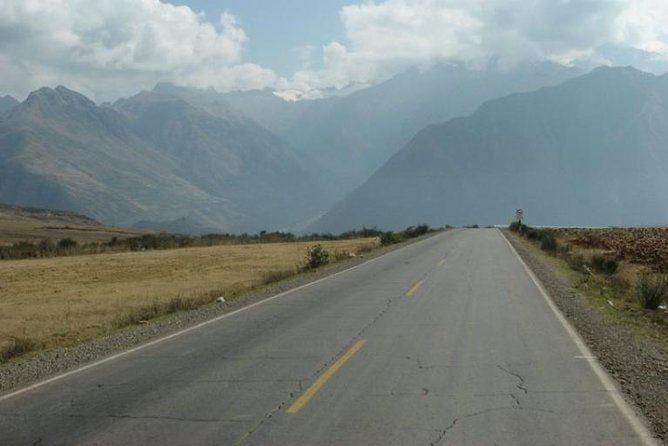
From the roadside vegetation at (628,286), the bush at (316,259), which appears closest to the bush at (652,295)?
the roadside vegetation at (628,286)

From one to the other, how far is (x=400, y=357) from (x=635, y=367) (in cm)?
302

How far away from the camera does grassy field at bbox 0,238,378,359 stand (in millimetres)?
15992

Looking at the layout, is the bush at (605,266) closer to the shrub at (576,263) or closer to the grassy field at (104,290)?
the shrub at (576,263)

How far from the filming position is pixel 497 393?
8016 mm

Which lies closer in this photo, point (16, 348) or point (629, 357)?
point (629, 357)

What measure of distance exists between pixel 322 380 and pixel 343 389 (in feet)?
1.78

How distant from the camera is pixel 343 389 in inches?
326

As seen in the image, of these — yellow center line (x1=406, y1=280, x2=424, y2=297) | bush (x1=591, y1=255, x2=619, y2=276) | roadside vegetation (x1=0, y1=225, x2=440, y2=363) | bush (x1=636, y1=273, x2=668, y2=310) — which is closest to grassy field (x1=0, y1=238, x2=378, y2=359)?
roadside vegetation (x1=0, y1=225, x2=440, y2=363)

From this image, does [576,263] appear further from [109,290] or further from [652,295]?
[109,290]

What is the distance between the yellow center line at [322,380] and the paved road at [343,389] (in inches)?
0.6

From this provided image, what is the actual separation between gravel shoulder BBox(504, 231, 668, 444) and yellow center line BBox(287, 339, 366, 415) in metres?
3.33

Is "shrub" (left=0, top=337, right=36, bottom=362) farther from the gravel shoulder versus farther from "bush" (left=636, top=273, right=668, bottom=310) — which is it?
"bush" (left=636, top=273, right=668, bottom=310)

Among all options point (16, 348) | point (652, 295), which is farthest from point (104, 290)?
point (652, 295)

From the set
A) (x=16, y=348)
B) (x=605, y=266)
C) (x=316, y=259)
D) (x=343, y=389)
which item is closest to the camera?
(x=343, y=389)
